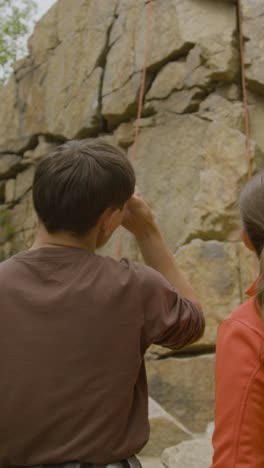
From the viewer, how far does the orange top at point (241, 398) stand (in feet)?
4.09

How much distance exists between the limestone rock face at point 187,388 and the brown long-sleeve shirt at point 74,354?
3.29 metres

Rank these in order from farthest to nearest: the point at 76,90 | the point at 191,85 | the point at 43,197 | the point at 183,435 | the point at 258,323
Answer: the point at 76,90 < the point at 191,85 < the point at 183,435 < the point at 43,197 < the point at 258,323

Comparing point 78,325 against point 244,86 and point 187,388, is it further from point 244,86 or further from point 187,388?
point 244,86

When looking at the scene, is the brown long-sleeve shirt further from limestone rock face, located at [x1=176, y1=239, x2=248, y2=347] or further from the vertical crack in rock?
the vertical crack in rock

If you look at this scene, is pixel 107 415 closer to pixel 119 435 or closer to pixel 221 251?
pixel 119 435

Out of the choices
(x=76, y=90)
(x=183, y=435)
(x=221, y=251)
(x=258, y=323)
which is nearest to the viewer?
(x=258, y=323)

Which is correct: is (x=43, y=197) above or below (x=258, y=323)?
above

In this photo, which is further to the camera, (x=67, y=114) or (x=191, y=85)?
(x=67, y=114)

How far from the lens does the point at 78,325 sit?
1.38 m

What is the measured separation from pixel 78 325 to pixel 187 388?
136 inches

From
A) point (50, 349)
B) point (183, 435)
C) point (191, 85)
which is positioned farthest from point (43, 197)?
point (191, 85)

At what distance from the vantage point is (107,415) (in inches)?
53.5

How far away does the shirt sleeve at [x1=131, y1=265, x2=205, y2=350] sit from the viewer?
1448 millimetres

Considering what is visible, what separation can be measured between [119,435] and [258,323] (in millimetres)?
372
